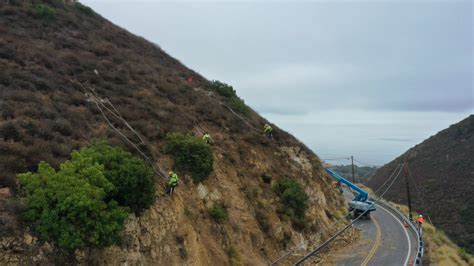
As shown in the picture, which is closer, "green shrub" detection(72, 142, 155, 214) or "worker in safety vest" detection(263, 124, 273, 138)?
"green shrub" detection(72, 142, 155, 214)

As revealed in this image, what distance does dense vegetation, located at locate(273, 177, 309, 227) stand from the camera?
76.4 ft

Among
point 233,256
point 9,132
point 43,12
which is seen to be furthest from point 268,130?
point 43,12

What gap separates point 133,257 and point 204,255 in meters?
3.89

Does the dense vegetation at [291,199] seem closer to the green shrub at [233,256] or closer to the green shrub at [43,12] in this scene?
the green shrub at [233,256]

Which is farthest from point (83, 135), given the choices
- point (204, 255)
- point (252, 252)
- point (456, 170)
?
point (456, 170)

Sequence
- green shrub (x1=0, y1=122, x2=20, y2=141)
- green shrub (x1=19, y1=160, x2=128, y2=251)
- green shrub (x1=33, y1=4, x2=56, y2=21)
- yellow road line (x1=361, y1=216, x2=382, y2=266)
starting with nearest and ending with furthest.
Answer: green shrub (x1=19, y1=160, x2=128, y2=251), green shrub (x1=0, y1=122, x2=20, y2=141), yellow road line (x1=361, y1=216, x2=382, y2=266), green shrub (x1=33, y1=4, x2=56, y2=21)

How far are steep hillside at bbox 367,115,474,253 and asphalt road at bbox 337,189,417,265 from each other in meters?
17.8

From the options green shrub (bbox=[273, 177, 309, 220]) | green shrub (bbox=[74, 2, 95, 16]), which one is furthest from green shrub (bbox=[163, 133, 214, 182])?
green shrub (bbox=[74, 2, 95, 16])

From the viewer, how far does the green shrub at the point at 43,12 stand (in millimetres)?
29719

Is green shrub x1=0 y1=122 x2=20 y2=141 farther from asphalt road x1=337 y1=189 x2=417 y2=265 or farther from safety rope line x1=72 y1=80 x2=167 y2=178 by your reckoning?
asphalt road x1=337 y1=189 x2=417 y2=265

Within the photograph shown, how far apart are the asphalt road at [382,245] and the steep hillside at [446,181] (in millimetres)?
17761

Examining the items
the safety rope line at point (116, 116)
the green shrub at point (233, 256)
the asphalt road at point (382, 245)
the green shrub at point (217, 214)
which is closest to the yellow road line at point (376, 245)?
the asphalt road at point (382, 245)

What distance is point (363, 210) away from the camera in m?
33.2

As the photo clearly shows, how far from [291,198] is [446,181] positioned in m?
52.7
